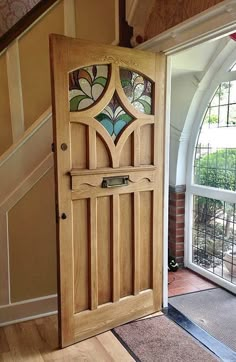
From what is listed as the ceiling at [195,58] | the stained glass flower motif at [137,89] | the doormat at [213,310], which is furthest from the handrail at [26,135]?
the doormat at [213,310]

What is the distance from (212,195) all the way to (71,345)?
2.02m

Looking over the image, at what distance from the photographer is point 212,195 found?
3.51m

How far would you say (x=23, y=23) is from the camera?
2.49 meters

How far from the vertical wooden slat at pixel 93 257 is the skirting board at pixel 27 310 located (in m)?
0.49

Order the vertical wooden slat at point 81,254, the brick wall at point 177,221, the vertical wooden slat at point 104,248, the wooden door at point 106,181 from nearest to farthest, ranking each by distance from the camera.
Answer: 1. the wooden door at point 106,181
2. the vertical wooden slat at point 81,254
3. the vertical wooden slat at point 104,248
4. the brick wall at point 177,221

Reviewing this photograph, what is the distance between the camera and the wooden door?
216cm

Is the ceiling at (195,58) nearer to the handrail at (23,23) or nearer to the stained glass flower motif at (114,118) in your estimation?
the stained glass flower motif at (114,118)

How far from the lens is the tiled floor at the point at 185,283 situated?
3.39 m

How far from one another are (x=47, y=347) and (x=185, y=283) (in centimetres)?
173

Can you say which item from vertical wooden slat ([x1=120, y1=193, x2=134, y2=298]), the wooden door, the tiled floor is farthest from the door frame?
the tiled floor

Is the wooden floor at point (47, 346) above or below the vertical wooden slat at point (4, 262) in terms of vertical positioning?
below

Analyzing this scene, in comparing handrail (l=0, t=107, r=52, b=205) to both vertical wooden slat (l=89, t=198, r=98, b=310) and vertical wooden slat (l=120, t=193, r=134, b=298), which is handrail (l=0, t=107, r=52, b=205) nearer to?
vertical wooden slat (l=89, t=198, r=98, b=310)

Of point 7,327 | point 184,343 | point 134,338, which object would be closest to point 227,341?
point 184,343

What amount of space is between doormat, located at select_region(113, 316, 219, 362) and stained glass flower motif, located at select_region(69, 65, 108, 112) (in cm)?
160
